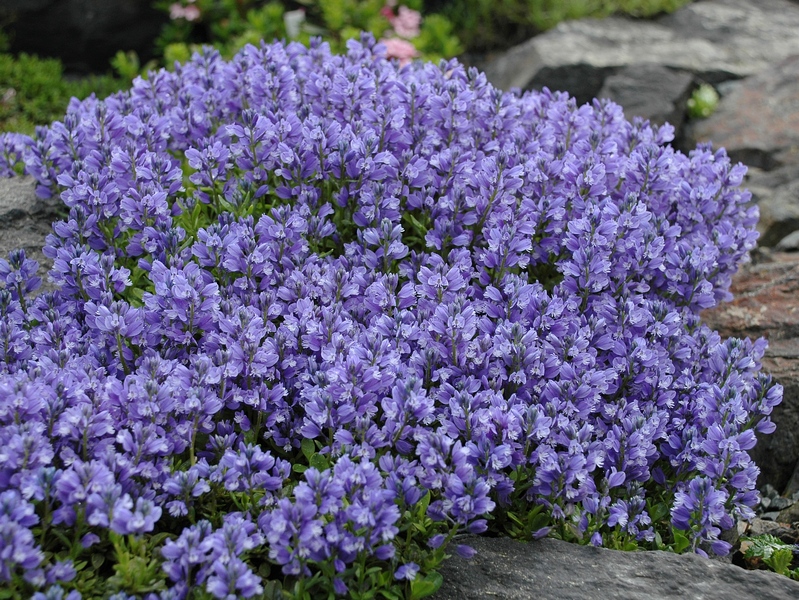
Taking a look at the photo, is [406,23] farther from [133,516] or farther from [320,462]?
[133,516]

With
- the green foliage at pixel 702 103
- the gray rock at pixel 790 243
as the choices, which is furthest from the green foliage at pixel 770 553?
the green foliage at pixel 702 103

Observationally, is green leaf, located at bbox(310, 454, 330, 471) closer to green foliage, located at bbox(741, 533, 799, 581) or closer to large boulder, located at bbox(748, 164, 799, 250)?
green foliage, located at bbox(741, 533, 799, 581)

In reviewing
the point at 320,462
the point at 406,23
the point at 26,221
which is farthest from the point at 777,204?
the point at 26,221

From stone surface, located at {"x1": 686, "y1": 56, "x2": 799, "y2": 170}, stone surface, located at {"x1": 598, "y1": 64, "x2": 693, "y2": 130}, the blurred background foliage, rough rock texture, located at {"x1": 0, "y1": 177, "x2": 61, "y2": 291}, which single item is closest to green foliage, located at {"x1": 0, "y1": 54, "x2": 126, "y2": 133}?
the blurred background foliage

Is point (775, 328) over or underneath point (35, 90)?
underneath

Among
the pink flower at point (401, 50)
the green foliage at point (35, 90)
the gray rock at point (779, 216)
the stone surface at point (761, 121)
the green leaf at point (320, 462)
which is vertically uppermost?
the pink flower at point (401, 50)

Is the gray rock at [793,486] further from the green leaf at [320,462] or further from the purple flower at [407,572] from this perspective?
the green leaf at [320,462]

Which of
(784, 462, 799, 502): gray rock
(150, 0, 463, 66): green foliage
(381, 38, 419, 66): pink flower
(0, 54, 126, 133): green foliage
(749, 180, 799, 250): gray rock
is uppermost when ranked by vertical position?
(150, 0, 463, 66): green foliage
